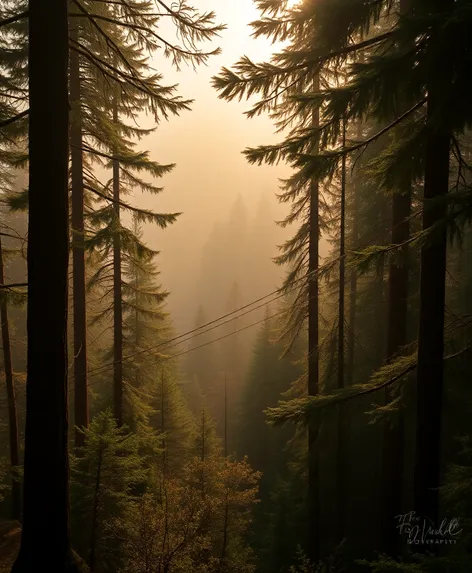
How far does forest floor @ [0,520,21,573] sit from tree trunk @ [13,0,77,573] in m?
2.96

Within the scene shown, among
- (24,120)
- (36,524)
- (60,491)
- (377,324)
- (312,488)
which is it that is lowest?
(312,488)

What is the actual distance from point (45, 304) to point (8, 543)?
6275 millimetres

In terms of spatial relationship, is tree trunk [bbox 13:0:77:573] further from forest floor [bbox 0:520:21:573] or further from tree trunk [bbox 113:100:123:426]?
tree trunk [bbox 113:100:123:426]

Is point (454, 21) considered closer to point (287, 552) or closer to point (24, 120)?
point (24, 120)

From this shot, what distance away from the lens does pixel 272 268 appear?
382 ft

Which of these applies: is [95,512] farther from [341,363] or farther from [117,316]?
[341,363]

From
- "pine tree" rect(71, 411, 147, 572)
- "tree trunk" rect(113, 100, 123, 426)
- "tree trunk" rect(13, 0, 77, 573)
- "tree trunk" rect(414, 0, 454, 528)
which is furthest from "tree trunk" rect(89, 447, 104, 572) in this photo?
"tree trunk" rect(414, 0, 454, 528)

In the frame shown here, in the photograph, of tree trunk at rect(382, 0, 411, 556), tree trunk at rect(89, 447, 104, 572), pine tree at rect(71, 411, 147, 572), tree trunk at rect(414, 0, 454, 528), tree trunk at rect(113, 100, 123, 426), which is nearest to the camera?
tree trunk at rect(414, 0, 454, 528)

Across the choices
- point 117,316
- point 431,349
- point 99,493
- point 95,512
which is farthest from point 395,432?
point 117,316

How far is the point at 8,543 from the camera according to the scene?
24.1ft

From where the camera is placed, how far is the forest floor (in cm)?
636

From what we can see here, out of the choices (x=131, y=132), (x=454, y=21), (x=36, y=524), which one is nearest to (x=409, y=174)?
(x=454, y=21)

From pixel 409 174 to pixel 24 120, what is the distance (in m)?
7.58

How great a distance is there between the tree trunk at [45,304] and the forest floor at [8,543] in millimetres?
→ 2961
